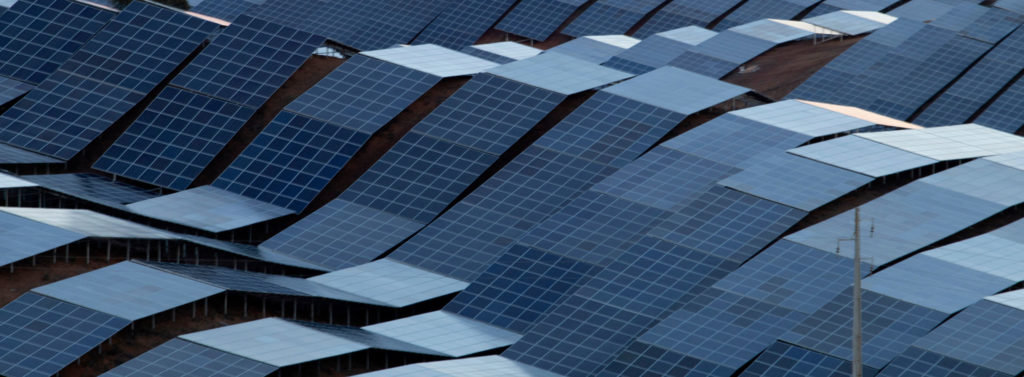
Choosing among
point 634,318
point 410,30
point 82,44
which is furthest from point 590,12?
point 634,318

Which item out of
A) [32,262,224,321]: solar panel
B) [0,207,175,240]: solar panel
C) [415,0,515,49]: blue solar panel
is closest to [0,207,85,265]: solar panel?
A: [0,207,175,240]: solar panel

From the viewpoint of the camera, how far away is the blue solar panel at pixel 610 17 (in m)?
96.8

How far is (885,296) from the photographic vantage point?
49781 mm

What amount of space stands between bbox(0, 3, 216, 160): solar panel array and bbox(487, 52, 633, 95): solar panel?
518 inches

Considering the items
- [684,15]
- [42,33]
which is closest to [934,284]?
[42,33]

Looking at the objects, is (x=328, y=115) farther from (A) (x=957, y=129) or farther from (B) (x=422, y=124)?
(A) (x=957, y=129)

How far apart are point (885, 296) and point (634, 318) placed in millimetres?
7353

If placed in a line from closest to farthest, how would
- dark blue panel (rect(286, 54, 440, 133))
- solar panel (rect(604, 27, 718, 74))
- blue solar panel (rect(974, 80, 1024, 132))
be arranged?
dark blue panel (rect(286, 54, 440, 133)) → blue solar panel (rect(974, 80, 1024, 132)) → solar panel (rect(604, 27, 718, 74))

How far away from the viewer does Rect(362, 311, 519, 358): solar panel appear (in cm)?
5122

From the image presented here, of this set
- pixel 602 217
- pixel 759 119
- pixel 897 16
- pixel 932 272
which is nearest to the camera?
pixel 932 272

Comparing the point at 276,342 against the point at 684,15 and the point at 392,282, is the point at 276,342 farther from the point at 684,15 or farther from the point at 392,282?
the point at 684,15

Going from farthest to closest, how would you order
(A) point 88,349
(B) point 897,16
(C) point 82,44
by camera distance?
(B) point 897,16, (C) point 82,44, (A) point 88,349

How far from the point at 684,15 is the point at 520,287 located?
150 ft

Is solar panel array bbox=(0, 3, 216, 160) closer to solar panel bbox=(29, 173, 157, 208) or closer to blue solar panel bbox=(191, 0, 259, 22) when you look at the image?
solar panel bbox=(29, 173, 157, 208)
